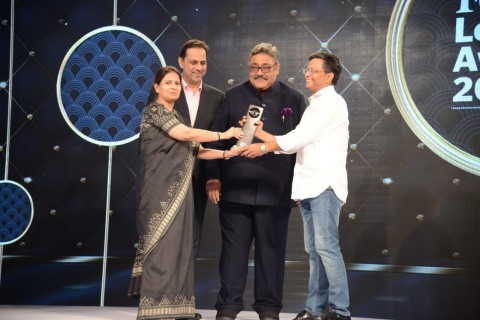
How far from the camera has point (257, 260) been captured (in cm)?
405

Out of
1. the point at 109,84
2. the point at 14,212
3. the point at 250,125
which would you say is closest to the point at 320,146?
the point at 250,125

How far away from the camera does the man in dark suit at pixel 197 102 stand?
416 cm

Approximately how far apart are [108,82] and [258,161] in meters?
1.52

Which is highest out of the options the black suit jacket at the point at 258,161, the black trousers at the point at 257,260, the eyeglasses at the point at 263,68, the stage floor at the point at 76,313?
the eyeglasses at the point at 263,68

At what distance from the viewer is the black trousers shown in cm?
401

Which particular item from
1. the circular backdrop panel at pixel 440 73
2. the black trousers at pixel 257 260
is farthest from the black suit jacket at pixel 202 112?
the circular backdrop panel at pixel 440 73

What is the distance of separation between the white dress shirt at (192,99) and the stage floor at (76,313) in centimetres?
122

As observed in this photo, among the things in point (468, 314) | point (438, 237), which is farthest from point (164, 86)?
point (468, 314)

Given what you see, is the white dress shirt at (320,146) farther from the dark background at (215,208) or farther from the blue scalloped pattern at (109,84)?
the blue scalloped pattern at (109,84)

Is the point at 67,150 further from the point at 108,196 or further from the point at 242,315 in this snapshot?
the point at 242,315

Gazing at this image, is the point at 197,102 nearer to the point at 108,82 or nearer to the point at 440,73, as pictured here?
the point at 108,82

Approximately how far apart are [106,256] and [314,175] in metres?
1.88

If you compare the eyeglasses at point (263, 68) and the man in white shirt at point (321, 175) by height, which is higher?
the eyeglasses at point (263, 68)

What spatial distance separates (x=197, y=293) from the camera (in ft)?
15.9
